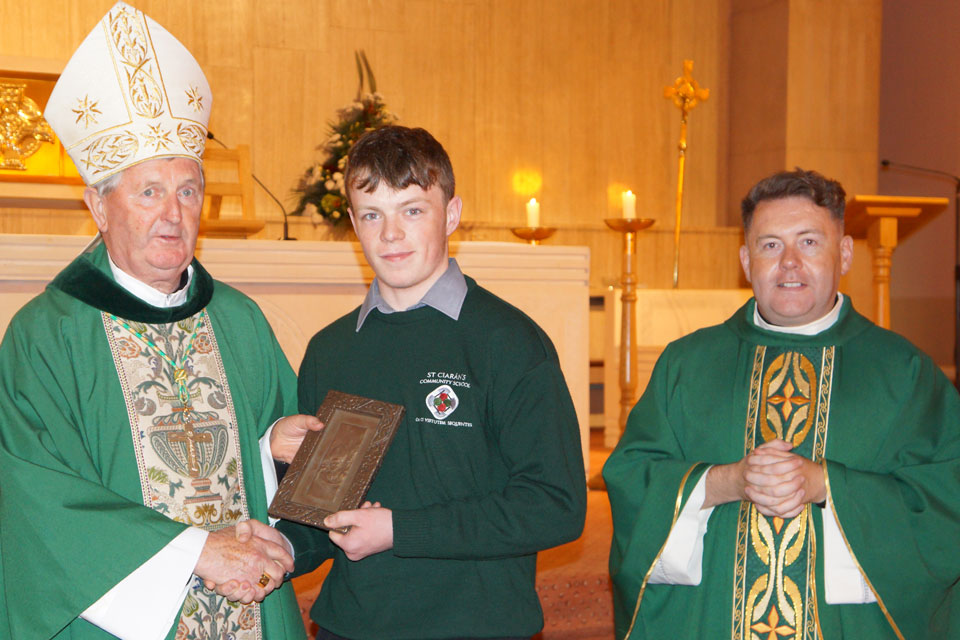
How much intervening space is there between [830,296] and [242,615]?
161 cm

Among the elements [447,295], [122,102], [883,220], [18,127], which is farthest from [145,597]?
[883,220]

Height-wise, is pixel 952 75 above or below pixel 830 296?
above

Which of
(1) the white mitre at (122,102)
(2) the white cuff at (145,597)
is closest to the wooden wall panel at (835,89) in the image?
(1) the white mitre at (122,102)

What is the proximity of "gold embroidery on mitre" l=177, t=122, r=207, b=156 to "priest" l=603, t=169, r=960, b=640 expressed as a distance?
1.31m

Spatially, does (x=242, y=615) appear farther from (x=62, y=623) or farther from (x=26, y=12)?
(x=26, y=12)

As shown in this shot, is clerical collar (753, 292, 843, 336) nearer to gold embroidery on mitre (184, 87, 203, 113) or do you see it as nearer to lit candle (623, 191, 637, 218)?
gold embroidery on mitre (184, 87, 203, 113)

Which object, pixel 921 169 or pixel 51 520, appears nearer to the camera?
pixel 51 520

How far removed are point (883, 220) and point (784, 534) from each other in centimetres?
433

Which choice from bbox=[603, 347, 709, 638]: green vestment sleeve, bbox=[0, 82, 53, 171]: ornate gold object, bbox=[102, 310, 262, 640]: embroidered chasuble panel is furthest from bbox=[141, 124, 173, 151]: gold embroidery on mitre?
bbox=[0, 82, 53, 171]: ornate gold object

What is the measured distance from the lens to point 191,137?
2.37 m

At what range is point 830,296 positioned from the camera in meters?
2.45

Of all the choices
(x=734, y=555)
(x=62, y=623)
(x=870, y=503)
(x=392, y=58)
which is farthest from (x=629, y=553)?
(x=392, y=58)

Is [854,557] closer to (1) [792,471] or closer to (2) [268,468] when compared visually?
(1) [792,471]

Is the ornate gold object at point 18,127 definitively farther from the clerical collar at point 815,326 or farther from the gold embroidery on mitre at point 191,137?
the clerical collar at point 815,326
